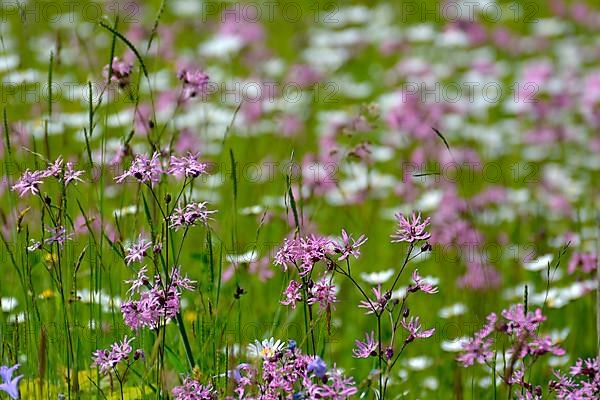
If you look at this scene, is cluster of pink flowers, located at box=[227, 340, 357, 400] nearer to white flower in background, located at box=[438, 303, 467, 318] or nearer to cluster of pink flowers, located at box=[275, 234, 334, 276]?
cluster of pink flowers, located at box=[275, 234, 334, 276]

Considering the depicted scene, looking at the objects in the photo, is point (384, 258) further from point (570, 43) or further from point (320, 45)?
point (570, 43)

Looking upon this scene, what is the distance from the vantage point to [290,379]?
1.73 m

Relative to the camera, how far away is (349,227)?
3889 millimetres

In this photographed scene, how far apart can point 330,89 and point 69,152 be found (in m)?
1.86

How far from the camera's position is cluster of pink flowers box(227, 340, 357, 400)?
164cm

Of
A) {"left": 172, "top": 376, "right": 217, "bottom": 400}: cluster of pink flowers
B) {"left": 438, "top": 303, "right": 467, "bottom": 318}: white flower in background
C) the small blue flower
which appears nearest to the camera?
the small blue flower

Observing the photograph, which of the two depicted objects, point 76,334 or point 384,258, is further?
point 384,258

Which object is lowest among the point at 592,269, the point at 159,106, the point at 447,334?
the point at 447,334

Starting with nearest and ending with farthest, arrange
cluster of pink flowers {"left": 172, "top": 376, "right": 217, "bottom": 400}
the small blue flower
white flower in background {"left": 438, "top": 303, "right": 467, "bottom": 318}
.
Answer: the small blue flower
cluster of pink flowers {"left": 172, "top": 376, "right": 217, "bottom": 400}
white flower in background {"left": 438, "top": 303, "right": 467, "bottom": 318}

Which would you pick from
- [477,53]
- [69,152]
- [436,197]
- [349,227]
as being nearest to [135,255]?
[349,227]

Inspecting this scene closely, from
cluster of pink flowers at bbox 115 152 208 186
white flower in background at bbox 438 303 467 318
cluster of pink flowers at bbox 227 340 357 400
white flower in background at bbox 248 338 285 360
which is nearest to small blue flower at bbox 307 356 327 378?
cluster of pink flowers at bbox 227 340 357 400

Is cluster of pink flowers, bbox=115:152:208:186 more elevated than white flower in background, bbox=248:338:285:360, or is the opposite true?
cluster of pink flowers, bbox=115:152:208:186

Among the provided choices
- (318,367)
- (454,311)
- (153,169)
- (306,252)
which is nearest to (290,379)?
(318,367)

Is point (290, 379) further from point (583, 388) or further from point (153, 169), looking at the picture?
point (583, 388)
